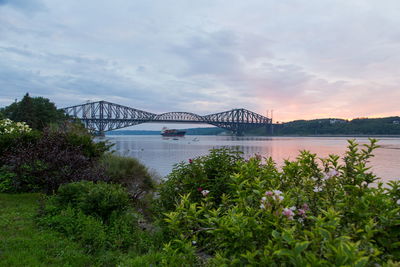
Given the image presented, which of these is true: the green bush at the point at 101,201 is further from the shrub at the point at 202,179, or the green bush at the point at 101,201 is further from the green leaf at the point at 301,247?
the green leaf at the point at 301,247

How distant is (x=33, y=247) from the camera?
3633 mm

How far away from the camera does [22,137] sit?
27.0 ft

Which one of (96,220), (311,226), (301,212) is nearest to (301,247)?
(311,226)

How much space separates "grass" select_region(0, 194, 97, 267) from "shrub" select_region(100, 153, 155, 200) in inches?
113

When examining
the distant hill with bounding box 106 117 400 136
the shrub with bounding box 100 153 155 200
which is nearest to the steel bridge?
the distant hill with bounding box 106 117 400 136

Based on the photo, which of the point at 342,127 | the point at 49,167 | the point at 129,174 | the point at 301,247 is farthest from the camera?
the point at 342,127

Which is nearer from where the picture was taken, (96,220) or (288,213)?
(288,213)

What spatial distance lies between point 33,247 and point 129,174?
485 centimetres

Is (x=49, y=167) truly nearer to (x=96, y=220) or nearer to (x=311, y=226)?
(x=96, y=220)

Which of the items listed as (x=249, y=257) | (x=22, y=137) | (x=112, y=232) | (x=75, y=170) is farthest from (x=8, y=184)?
(x=249, y=257)

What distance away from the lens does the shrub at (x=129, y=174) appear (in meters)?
7.62

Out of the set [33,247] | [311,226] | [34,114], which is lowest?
[33,247]

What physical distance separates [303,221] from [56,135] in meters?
7.20

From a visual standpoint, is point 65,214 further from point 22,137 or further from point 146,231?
point 22,137
